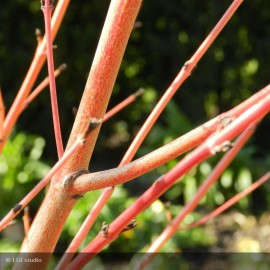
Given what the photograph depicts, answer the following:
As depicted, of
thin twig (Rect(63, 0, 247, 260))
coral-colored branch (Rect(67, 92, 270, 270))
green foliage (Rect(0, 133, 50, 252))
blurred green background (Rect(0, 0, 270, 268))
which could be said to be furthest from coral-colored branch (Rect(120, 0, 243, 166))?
blurred green background (Rect(0, 0, 270, 268))

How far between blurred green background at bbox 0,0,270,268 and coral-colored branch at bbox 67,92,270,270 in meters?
2.72

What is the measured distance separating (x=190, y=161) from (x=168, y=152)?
1.1 inches

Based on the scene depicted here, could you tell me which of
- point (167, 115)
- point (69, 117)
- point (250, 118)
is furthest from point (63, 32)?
point (250, 118)

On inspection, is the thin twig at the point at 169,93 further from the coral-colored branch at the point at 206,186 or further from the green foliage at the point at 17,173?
the green foliage at the point at 17,173

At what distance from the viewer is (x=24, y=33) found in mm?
3820

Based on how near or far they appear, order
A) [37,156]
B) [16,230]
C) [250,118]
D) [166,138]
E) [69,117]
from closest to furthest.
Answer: [250,118] < [16,230] < [37,156] < [166,138] < [69,117]

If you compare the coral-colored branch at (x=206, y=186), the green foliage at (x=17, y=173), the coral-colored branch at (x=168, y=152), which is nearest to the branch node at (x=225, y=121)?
the coral-colored branch at (x=168, y=152)

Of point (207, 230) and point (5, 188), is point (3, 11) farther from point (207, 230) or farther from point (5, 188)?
point (207, 230)

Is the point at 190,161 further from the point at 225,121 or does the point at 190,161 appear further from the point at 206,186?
the point at 206,186

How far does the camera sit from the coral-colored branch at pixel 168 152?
0.52 m

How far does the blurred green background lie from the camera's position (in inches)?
146

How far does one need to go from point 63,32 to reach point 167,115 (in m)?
0.93

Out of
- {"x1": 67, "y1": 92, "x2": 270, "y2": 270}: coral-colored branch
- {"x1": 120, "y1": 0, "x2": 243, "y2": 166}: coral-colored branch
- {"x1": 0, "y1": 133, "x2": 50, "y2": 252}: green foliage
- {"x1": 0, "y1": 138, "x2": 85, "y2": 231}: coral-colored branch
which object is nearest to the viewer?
{"x1": 67, "y1": 92, "x2": 270, "y2": 270}: coral-colored branch

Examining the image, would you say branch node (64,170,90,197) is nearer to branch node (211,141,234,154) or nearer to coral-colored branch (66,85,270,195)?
coral-colored branch (66,85,270,195)
